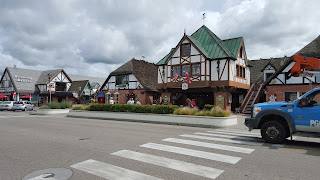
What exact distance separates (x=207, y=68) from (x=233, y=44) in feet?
17.0

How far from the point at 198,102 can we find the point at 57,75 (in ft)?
112

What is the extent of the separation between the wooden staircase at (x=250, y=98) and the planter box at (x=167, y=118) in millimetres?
10362

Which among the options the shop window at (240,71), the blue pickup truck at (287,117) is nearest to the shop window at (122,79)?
the shop window at (240,71)

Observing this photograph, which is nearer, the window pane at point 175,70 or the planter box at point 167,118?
the planter box at point 167,118

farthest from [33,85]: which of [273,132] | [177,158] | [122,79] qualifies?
[273,132]

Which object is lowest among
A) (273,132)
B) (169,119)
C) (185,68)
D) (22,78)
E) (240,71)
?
(169,119)

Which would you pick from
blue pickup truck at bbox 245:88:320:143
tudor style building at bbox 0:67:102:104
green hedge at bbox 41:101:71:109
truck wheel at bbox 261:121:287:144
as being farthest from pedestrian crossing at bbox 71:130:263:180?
tudor style building at bbox 0:67:102:104

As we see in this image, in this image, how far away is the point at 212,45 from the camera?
26484 millimetres

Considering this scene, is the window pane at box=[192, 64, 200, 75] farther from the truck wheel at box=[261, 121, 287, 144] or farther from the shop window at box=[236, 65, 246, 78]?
the truck wheel at box=[261, 121, 287, 144]

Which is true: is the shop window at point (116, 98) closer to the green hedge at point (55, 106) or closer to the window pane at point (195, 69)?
the green hedge at point (55, 106)

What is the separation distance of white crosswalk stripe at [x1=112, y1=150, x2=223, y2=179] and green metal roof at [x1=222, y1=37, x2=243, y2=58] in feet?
72.8

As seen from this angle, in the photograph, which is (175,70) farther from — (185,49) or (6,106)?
(6,106)

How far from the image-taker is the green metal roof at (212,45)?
25172 mm

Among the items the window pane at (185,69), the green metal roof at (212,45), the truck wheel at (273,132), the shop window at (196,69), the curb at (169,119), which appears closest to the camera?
the truck wheel at (273,132)
